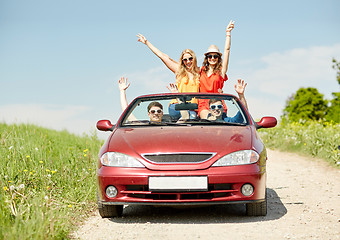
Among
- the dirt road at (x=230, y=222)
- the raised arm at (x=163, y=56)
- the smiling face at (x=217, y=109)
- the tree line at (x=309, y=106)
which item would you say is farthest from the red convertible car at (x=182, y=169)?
the tree line at (x=309, y=106)

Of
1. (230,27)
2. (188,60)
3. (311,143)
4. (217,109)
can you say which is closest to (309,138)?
(311,143)

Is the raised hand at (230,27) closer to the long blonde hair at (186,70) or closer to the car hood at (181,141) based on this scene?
the long blonde hair at (186,70)

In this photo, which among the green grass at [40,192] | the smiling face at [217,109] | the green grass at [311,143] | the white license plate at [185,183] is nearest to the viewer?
the green grass at [40,192]

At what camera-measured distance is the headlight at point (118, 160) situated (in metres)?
4.83

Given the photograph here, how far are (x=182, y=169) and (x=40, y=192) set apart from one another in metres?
2.12

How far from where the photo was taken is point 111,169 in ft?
16.1

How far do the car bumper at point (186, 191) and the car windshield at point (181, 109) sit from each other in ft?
3.91

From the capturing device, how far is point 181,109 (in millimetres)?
6184

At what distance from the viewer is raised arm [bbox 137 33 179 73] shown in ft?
31.7

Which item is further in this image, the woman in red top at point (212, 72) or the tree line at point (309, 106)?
the tree line at point (309, 106)

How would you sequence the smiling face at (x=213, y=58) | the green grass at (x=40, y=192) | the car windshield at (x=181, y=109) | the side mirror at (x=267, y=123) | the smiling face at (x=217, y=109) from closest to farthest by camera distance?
the green grass at (x=40, y=192)
the side mirror at (x=267, y=123)
the car windshield at (x=181, y=109)
the smiling face at (x=217, y=109)
the smiling face at (x=213, y=58)

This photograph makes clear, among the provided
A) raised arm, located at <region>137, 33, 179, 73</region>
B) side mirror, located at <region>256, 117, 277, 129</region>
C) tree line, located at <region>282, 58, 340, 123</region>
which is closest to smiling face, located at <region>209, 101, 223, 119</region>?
side mirror, located at <region>256, 117, 277, 129</region>

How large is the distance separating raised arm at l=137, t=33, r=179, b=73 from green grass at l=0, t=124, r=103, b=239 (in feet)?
8.58

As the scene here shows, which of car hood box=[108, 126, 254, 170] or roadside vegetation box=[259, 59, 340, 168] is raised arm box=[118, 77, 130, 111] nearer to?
car hood box=[108, 126, 254, 170]
